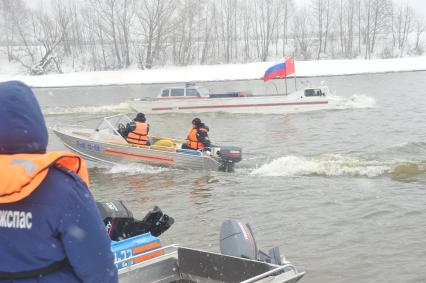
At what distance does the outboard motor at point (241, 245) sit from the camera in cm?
443

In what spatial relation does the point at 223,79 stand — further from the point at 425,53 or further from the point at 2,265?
the point at 2,265

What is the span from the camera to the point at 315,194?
35.2 feet

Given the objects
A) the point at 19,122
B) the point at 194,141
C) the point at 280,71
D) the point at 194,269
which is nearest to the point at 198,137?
the point at 194,141

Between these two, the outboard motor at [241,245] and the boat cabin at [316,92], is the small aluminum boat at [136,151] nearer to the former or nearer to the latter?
the outboard motor at [241,245]

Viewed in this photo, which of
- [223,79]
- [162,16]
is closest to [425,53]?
[223,79]

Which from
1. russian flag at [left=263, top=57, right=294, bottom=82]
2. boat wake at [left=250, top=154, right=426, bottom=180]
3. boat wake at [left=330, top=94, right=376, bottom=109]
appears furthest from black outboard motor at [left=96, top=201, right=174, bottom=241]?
boat wake at [left=330, top=94, right=376, bottom=109]

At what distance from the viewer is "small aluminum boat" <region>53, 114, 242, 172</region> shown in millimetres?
13039

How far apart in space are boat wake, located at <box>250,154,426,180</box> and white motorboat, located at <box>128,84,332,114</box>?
1093cm

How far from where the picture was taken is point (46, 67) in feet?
194

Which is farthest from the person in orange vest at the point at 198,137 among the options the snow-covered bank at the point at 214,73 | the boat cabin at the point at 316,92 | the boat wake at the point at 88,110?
the snow-covered bank at the point at 214,73

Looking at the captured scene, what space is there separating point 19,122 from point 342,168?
1145cm

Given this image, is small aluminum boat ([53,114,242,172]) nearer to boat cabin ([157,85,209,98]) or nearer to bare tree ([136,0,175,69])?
boat cabin ([157,85,209,98])

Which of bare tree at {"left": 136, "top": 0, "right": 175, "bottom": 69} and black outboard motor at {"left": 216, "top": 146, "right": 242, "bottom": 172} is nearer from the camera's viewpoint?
black outboard motor at {"left": 216, "top": 146, "right": 242, "bottom": 172}

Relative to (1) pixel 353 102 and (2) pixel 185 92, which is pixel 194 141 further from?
(1) pixel 353 102
